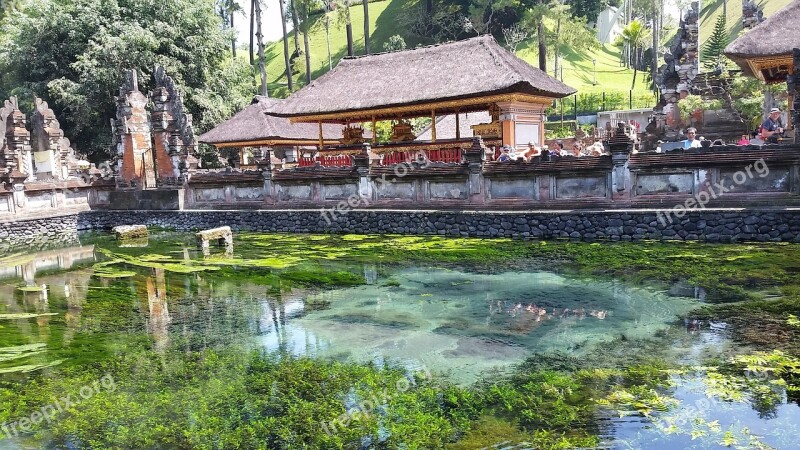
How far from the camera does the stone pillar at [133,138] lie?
1991 cm

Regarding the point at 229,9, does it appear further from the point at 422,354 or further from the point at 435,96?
the point at 422,354

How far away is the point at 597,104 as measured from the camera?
3806 cm

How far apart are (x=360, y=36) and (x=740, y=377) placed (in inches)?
2353

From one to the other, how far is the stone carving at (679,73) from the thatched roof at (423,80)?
5.17 m

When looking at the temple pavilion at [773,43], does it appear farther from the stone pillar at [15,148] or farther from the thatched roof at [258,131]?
the stone pillar at [15,148]

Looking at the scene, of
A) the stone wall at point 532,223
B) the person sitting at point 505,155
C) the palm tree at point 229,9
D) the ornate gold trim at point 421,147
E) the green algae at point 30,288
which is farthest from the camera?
the palm tree at point 229,9

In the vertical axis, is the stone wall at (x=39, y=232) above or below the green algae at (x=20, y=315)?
above

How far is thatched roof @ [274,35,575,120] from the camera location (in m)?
17.3

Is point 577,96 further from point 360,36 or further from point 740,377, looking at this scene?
point 740,377

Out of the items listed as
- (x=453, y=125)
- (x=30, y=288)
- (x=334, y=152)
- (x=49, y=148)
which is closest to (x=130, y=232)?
(x=30, y=288)

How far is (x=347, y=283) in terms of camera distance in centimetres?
1020

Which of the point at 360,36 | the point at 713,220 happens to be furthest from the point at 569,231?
the point at 360,36

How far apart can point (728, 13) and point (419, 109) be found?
55.4 meters

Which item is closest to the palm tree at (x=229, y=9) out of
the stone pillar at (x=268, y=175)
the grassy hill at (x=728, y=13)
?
the stone pillar at (x=268, y=175)
